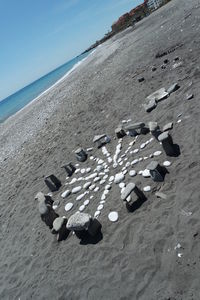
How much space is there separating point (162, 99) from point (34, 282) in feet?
23.2

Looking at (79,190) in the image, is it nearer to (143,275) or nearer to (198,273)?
(143,275)

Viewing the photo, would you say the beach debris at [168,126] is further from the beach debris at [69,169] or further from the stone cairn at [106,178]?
the beach debris at [69,169]

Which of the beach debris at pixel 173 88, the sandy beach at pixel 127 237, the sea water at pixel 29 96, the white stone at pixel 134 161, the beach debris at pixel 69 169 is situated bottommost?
the sandy beach at pixel 127 237

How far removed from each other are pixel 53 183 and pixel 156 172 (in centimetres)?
428

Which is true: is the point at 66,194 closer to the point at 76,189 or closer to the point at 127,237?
the point at 76,189

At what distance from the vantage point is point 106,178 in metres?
7.33

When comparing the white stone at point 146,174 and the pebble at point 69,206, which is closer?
the white stone at point 146,174

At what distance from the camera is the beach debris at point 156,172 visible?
5.77 m

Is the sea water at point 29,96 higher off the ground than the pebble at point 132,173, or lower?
higher

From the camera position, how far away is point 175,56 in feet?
42.0

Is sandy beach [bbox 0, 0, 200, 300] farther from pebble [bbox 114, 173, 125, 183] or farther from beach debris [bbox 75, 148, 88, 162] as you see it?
beach debris [bbox 75, 148, 88, 162]

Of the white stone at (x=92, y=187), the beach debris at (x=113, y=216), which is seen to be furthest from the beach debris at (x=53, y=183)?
the beach debris at (x=113, y=216)

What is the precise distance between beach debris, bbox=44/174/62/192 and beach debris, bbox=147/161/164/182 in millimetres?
3913

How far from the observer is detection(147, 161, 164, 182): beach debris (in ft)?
18.9
